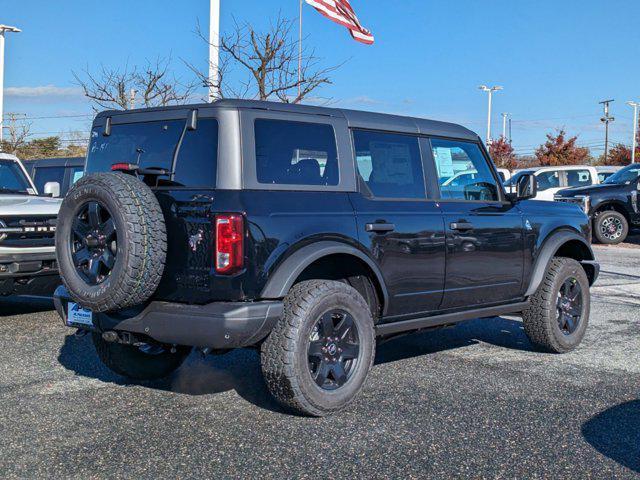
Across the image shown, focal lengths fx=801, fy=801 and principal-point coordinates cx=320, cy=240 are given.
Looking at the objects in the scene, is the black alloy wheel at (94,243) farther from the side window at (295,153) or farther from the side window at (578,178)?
the side window at (578,178)

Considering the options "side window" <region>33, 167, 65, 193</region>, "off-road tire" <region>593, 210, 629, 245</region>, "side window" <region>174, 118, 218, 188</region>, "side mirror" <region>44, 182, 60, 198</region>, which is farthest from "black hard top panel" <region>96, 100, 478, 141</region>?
"off-road tire" <region>593, 210, 629, 245</region>

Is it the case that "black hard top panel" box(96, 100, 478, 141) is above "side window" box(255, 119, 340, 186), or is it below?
above

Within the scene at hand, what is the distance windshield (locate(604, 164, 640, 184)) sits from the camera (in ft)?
62.2

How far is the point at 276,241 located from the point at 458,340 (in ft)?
11.2

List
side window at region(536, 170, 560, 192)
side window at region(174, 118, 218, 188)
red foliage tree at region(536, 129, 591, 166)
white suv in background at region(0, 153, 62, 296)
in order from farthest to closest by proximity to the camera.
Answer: red foliage tree at region(536, 129, 591, 166)
side window at region(536, 170, 560, 192)
white suv in background at region(0, 153, 62, 296)
side window at region(174, 118, 218, 188)

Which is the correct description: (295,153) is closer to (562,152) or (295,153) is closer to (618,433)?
(618,433)

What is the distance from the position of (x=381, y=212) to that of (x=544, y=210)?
81.3 inches

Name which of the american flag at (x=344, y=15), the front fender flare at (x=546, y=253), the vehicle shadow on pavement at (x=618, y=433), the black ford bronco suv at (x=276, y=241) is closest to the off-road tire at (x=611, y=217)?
the american flag at (x=344, y=15)

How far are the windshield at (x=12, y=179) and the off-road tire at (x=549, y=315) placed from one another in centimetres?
586

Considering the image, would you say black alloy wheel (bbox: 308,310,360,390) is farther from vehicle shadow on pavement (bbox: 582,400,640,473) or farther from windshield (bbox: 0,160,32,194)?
windshield (bbox: 0,160,32,194)

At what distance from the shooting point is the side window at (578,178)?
21.6 metres

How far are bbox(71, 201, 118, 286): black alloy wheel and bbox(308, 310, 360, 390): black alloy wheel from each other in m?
1.28

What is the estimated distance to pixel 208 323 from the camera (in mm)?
4422

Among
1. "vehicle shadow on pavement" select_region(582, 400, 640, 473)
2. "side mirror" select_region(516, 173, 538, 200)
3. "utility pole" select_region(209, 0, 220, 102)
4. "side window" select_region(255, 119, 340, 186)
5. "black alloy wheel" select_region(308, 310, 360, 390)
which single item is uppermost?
"utility pole" select_region(209, 0, 220, 102)
